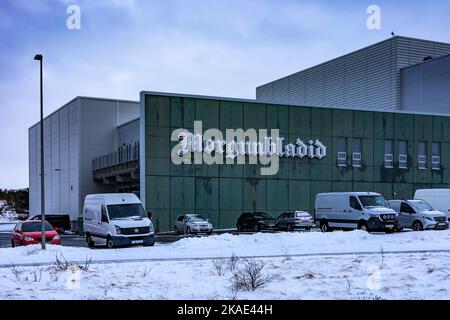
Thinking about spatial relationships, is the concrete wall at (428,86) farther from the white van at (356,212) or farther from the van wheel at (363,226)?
the van wheel at (363,226)

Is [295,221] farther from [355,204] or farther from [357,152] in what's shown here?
[357,152]

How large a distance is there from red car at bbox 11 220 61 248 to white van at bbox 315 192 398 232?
15.2 meters

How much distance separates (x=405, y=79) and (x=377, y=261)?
51464 mm

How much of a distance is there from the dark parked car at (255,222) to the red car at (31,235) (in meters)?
17.2

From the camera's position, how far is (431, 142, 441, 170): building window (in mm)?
52406

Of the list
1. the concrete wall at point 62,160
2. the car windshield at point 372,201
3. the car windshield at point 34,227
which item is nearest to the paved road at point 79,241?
the car windshield at point 34,227

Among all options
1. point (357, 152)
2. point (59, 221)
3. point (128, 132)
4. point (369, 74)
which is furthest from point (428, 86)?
point (59, 221)

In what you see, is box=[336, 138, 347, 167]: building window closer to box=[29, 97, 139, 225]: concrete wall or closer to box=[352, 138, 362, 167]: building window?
box=[352, 138, 362, 167]: building window

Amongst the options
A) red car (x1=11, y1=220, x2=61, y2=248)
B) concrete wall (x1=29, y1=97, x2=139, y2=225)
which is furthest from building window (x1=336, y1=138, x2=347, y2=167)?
red car (x1=11, y1=220, x2=61, y2=248)

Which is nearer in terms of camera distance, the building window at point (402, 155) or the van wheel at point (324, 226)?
the van wheel at point (324, 226)

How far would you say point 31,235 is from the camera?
25109mm

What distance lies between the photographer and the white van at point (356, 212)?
2977 cm

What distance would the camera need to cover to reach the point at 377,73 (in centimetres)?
6556
